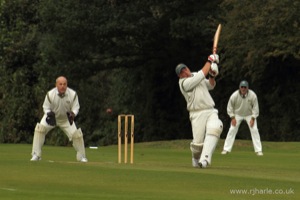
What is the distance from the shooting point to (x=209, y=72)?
946 inches

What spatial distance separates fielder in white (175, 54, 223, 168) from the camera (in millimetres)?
24062

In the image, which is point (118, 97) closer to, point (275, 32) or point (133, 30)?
point (133, 30)

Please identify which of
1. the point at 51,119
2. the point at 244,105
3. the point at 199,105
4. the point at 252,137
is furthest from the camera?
the point at 244,105

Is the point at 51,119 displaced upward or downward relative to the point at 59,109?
downward

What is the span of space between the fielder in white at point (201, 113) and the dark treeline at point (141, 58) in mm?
22888

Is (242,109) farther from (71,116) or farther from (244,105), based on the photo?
(71,116)

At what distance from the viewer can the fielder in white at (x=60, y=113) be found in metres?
27.1

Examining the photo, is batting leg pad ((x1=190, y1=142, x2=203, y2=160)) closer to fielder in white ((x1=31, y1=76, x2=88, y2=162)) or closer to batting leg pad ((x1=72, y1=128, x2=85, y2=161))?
fielder in white ((x1=31, y1=76, x2=88, y2=162))

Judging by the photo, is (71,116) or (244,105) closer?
(71,116)

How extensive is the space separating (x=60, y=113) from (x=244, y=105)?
9541 mm

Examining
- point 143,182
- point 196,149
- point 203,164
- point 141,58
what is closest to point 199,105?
point 196,149

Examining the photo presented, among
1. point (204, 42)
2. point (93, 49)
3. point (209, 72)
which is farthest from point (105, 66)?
point (209, 72)

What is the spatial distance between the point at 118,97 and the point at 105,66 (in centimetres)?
214

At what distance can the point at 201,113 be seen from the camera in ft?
80.1
